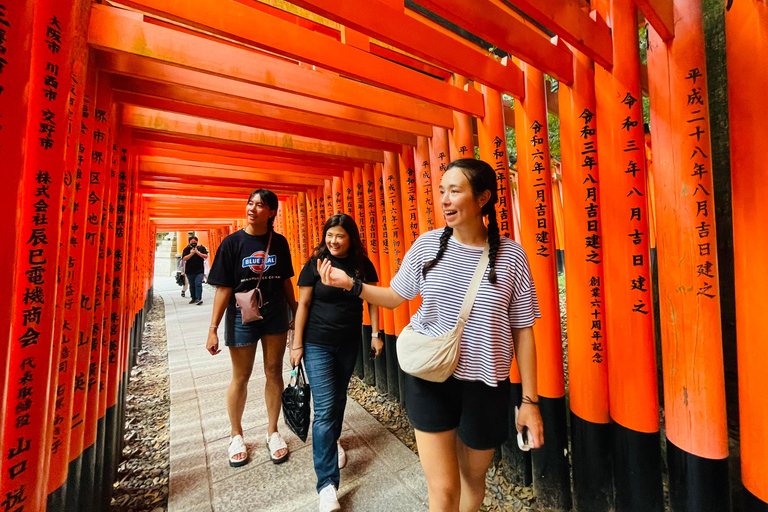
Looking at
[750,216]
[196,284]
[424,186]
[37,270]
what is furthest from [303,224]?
[196,284]

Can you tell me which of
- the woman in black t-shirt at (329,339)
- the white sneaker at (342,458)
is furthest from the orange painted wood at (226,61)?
the white sneaker at (342,458)

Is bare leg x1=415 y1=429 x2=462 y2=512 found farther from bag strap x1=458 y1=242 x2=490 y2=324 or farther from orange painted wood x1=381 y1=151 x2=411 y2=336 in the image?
orange painted wood x1=381 y1=151 x2=411 y2=336

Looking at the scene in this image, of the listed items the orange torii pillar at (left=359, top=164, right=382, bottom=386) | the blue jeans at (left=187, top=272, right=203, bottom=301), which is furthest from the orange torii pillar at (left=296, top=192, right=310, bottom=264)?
the blue jeans at (left=187, top=272, right=203, bottom=301)

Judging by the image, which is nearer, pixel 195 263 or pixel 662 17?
pixel 662 17

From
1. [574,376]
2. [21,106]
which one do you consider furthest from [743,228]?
[21,106]

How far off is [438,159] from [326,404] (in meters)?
2.57

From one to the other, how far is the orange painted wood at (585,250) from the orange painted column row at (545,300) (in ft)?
0.55

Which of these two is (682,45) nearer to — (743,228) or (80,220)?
(743,228)

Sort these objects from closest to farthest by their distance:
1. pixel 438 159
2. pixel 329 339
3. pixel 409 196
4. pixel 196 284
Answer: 1. pixel 329 339
2. pixel 438 159
3. pixel 409 196
4. pixel 196 284

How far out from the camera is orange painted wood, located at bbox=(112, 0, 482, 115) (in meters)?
1.69

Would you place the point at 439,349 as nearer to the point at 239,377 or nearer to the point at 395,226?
the point at 239,377

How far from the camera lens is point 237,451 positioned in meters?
2.82

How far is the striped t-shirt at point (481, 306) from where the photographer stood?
4.73 feet

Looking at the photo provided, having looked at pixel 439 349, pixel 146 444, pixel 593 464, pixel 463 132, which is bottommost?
pixel 146 444
